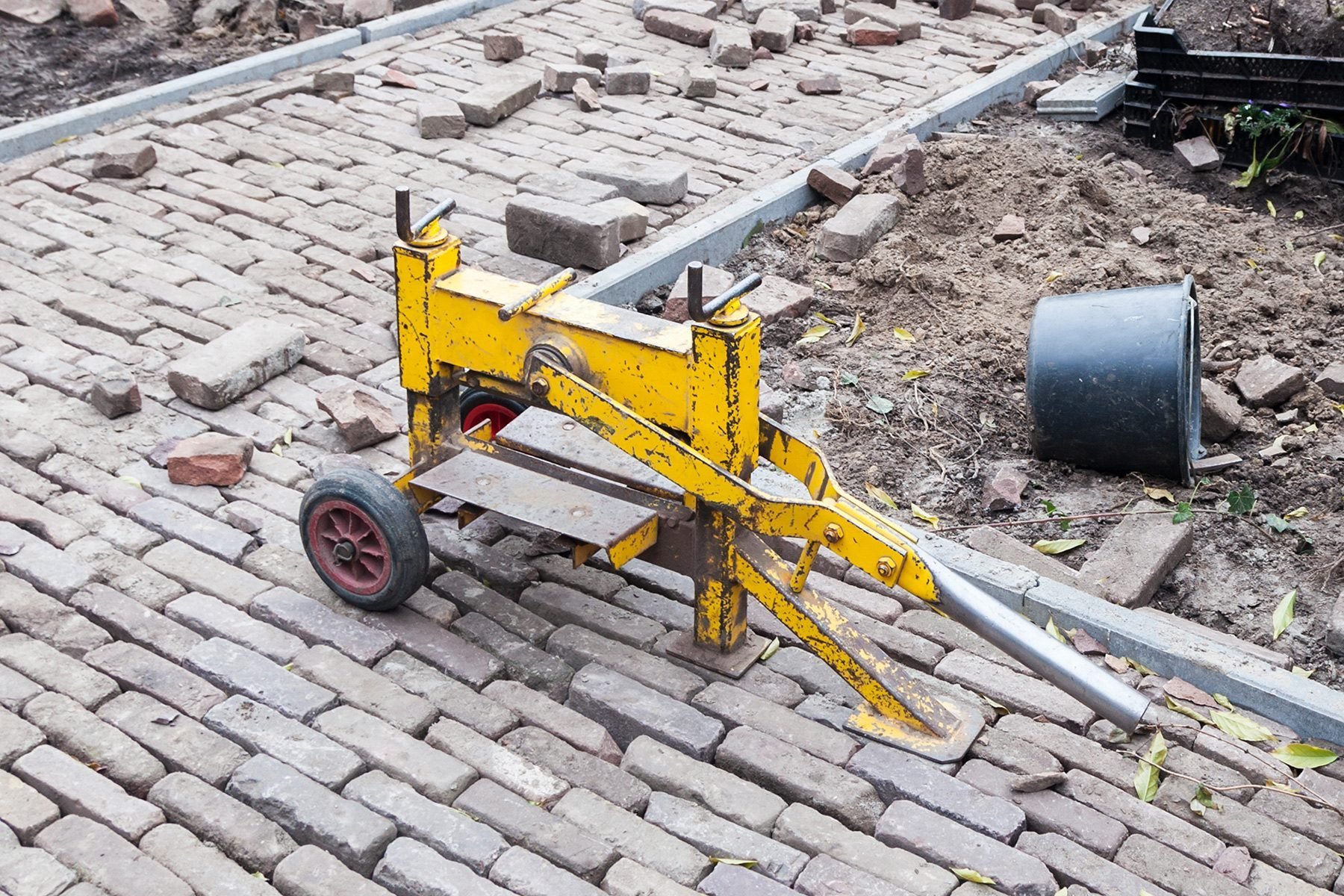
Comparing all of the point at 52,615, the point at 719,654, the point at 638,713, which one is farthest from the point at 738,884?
the point at 52,615

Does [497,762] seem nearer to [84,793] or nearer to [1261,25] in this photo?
[84,793]

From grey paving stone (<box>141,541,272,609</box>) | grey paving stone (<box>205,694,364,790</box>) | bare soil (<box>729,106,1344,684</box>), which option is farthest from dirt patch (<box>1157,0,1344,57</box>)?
grey paving stone (<box>205,694,364,790</box>)

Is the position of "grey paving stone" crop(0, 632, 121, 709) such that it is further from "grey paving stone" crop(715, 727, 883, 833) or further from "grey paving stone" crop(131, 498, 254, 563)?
"grey paving stone" crop(715, 727, 883, 833)

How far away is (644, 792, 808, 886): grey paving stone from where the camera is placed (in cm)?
359

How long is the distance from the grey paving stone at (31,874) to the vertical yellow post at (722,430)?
1.85 metres

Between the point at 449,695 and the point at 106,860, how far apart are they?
104 centimetres

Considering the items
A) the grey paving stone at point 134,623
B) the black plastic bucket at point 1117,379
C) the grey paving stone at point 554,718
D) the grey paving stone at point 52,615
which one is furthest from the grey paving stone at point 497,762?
the black plastic bucket at point 1117,379

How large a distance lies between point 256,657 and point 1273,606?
329cm

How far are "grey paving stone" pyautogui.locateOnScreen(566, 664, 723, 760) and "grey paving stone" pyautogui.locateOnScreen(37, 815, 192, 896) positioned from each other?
122 centimetres

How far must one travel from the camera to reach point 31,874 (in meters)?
3.45

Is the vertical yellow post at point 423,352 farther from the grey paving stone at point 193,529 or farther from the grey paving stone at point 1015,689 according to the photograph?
the grey paving stone at point 1015,689

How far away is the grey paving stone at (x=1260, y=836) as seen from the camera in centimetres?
366

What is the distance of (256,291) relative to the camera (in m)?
6.59

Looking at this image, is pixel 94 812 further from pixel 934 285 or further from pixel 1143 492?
pixel 934 285
